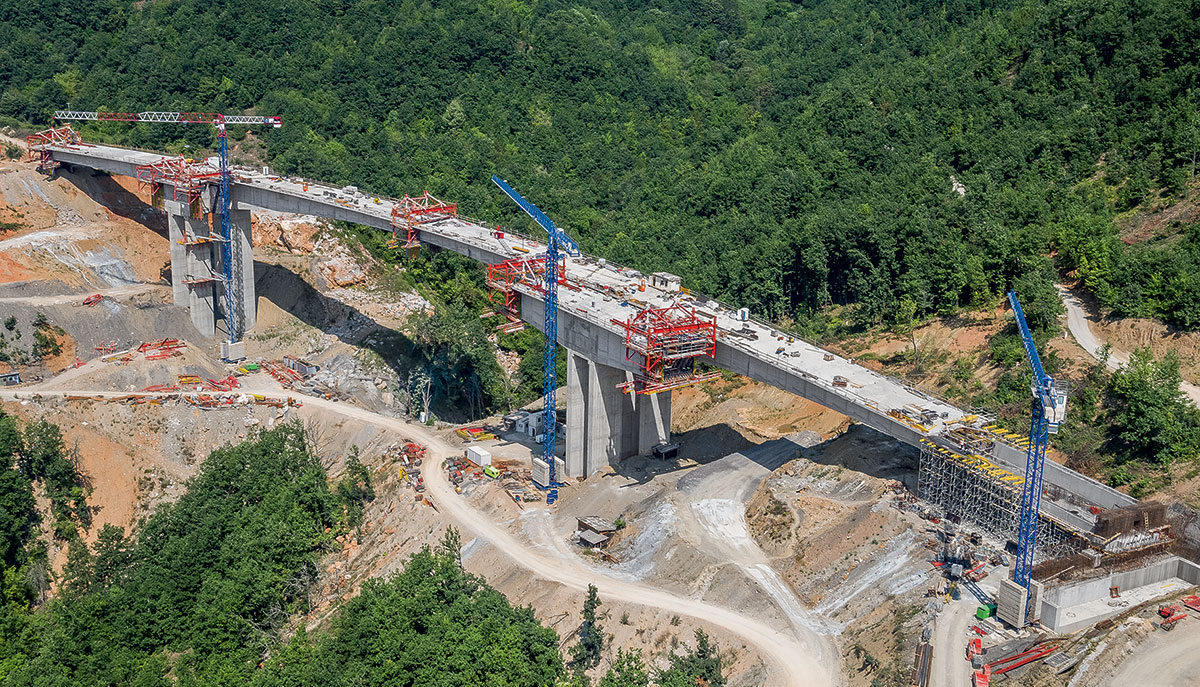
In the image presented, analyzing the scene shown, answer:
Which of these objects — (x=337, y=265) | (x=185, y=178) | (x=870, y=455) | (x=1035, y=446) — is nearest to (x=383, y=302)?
(x=337, y=265)

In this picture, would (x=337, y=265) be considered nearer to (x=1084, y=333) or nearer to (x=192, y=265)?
(x=192, y=265)

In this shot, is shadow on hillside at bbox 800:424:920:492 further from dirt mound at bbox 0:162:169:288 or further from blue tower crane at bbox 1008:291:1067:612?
dirt mound at bbox 0:162:169:288

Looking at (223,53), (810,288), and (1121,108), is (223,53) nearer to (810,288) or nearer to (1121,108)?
(810,288)

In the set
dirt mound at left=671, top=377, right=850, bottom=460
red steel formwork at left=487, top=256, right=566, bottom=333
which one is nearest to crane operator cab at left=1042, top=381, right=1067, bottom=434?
dirt mound at left=671, top=377, right=850, bottom=460

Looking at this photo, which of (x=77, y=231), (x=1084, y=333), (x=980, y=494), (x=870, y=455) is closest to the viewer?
(x=980, y=494)

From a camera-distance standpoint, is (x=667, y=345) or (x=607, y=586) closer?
(x=607, y=586)

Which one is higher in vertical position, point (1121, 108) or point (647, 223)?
point (1121, 108)

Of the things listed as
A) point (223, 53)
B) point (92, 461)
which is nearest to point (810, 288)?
point (92, 461)

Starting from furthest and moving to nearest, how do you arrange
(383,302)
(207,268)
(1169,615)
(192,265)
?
1. (383,302)
2. (207,268)
3. (192,265)
4. (1169,615)

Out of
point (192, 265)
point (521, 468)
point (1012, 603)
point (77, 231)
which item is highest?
point (77, 231)
